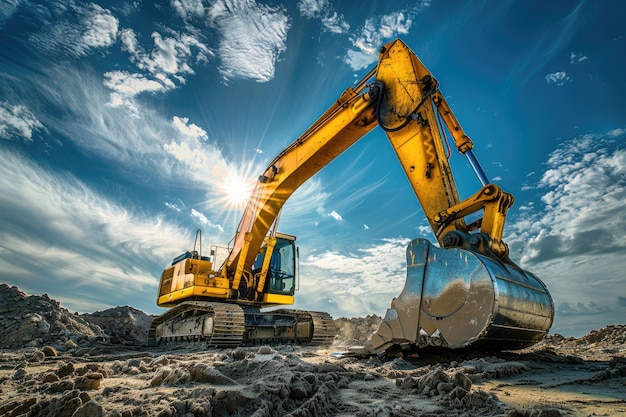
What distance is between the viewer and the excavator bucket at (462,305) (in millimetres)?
4176

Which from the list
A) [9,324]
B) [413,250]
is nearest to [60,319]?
[9,324]

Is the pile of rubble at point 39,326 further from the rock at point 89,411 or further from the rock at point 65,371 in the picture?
the rock at point 89,411

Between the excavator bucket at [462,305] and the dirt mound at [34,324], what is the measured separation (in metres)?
9.50

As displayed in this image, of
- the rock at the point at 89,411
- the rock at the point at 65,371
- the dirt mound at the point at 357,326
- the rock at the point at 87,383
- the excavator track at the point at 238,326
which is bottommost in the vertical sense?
the rock at the point at 89,411

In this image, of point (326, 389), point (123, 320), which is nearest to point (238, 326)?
point (326, 389)

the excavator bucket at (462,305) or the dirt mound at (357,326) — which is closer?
the excavator bucket at (462,305)

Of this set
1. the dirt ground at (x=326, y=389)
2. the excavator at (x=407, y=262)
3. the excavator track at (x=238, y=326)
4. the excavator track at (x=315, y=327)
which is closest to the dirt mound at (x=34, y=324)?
the excavator track at (x=238, y=326)

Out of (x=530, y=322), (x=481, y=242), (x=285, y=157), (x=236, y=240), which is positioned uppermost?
(x=285, y=157)

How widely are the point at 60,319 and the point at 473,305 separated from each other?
14.1 metres

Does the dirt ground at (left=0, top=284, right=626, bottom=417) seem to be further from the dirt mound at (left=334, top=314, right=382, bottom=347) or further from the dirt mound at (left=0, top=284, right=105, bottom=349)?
the dirt mound at (left=334, top=314, right=382, bottom=347)

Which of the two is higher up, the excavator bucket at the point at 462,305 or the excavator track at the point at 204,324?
the excavator track at the point at 204,324

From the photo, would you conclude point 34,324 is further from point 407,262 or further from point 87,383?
point 407,262

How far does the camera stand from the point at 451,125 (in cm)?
642

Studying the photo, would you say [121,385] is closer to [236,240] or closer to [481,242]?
[481,242]
